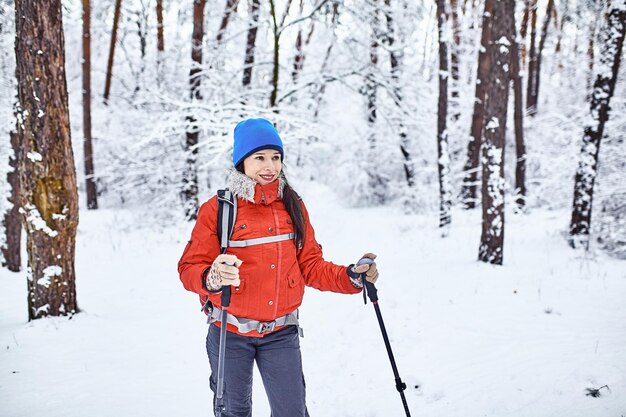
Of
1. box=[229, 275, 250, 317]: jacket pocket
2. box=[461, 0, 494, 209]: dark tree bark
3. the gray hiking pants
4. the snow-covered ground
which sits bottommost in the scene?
the snow-covered ground

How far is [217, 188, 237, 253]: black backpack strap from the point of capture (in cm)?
227

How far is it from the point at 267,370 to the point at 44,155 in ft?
12.3

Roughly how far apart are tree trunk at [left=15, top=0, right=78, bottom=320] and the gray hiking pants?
10.7 ft

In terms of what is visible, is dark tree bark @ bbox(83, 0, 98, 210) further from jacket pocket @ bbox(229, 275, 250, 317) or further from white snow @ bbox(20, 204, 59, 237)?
jacket pocket @ bbox(229, 275, 250, 317)

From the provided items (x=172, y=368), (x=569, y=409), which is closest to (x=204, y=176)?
(x=172, y=368)

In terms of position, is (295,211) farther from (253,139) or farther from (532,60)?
(532,60)

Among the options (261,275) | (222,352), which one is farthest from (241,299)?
(222,352)

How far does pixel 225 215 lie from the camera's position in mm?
2283

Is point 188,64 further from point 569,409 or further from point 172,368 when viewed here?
point 569,409

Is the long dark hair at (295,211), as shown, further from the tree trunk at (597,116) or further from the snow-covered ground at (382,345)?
the tree trunk at (597,116)

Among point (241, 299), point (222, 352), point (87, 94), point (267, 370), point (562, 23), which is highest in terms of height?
point (562, 23)

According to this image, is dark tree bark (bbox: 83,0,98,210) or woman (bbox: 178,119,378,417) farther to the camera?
dark tree bark (bbox: 83,0,98,210)

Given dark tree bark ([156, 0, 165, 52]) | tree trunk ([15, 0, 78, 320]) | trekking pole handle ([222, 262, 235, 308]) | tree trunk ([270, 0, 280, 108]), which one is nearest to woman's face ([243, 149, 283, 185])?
trekking pole handle ([222, 262, 235, 308])

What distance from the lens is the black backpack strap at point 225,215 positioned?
2.27 m
